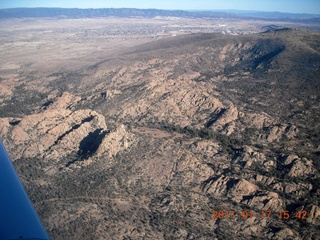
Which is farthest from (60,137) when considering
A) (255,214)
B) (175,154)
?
(255,214)

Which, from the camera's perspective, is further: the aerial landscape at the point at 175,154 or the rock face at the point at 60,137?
the rock face at the point at 60,137

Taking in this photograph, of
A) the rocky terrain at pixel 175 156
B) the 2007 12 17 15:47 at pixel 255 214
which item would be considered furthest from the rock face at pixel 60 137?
the 2007 12 17 15:47 at pixel 255 214

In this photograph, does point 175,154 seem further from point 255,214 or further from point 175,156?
point 255,214

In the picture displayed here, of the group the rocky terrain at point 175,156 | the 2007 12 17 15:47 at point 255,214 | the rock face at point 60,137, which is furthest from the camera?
the rock face at point 60,137

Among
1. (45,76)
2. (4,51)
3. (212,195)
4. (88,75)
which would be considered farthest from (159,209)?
(4,51)

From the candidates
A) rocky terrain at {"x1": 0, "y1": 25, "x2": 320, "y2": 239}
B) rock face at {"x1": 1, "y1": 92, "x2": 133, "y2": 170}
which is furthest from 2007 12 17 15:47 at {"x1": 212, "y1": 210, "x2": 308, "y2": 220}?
rock face at {"x1": 1, "y1": 92, "x2": 133, "y2": 170}

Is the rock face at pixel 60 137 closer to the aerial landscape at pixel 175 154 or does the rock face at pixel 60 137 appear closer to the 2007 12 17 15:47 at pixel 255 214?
the aerial landscape at pixel 175 154

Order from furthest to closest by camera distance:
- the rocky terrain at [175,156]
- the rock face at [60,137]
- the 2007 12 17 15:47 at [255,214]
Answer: the rock face at [60,137], the 2007 12 17 15:47 at [255,214], the rocky terrain at [175,156]
